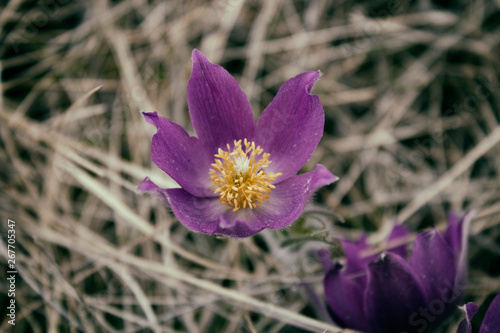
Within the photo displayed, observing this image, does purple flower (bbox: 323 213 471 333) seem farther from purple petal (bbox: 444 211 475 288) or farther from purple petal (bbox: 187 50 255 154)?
purple petal (bbox: 187 50 255 154)

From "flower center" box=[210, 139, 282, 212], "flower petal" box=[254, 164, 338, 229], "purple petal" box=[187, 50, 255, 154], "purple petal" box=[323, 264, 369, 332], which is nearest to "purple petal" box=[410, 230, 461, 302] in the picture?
"purple petal" box=[323, 264, 369, 332]

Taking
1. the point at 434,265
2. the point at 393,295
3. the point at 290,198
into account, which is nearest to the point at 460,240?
the point at 434,265

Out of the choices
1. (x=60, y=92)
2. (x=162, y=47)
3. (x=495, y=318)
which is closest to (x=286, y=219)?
(x=495, y=318)

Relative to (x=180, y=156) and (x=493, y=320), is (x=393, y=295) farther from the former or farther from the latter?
(x=180, y=156)

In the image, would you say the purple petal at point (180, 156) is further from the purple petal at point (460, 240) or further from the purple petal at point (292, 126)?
the purple petal at point (460, 240)

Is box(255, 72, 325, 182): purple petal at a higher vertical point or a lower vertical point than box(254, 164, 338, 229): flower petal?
higher

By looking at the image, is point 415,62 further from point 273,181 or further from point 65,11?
point 65,11

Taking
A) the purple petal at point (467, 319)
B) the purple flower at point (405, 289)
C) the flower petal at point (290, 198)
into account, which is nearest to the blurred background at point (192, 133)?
the flower petal at point (290, 198)
